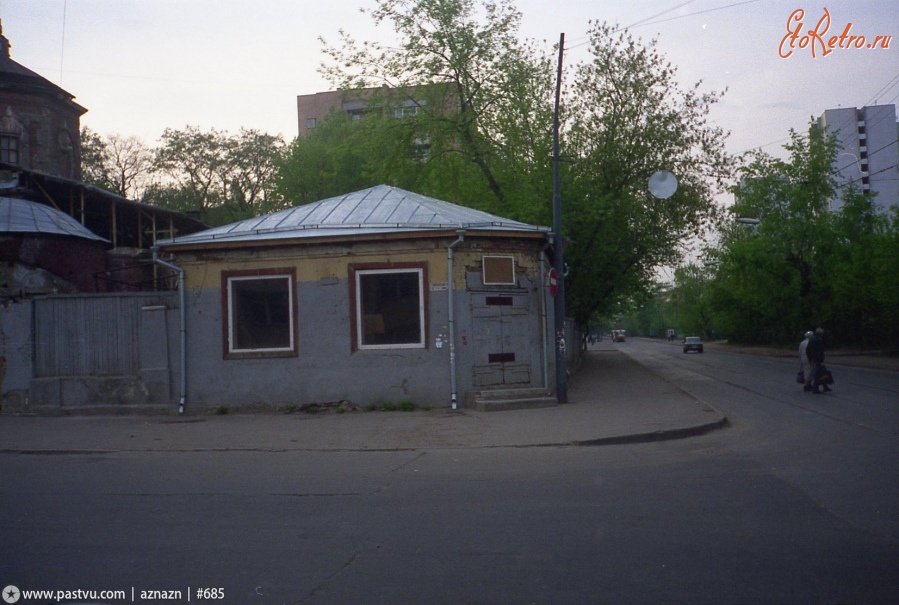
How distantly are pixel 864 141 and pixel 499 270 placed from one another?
160ft

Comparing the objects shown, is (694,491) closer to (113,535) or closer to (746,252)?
(113,535)

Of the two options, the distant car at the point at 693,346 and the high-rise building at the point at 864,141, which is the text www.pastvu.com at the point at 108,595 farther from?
the distant car at the point at 693,346

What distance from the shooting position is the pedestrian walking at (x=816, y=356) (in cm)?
1953

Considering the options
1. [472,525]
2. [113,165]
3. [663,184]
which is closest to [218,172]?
[113,165]

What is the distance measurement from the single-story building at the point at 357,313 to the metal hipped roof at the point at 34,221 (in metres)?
8.62

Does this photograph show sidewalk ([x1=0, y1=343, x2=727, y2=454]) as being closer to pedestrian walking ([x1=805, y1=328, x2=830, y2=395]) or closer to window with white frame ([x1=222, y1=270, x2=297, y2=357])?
window with white frame ([x1=222, y1=270, x2=297, y2=357])

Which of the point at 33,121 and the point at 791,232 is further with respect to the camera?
the point at 791,232

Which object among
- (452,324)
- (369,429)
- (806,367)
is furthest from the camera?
(806,367)

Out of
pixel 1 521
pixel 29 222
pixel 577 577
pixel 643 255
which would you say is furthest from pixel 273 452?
pixel 643 255

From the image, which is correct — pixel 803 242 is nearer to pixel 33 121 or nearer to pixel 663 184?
pixel 663 184

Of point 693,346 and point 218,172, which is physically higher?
point 218,172

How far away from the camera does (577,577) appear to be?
5.14 m

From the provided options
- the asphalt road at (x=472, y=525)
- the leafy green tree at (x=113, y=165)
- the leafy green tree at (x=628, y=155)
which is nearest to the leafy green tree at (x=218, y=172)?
the leafy green tree at (x=113, y=165)

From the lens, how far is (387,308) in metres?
16.3
